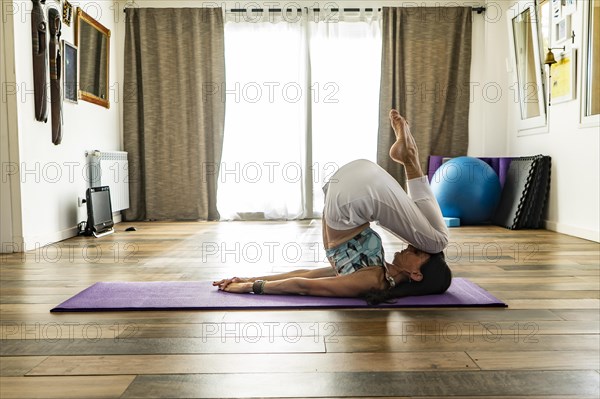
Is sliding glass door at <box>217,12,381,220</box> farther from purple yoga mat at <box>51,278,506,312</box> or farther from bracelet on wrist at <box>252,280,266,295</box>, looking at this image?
bracelet on wrist at <box>252,280,266,295</box>

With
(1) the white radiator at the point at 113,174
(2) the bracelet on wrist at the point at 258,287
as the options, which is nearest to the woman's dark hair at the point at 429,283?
(2) the bracelet on wrist at the point at 258,287

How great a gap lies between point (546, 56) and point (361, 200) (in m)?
3.70

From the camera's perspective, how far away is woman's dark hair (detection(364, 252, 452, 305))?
103 inches

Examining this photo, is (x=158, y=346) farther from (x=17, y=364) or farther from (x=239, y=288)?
(x=239, y=288)

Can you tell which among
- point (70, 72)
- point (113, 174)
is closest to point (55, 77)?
point (70, 72)

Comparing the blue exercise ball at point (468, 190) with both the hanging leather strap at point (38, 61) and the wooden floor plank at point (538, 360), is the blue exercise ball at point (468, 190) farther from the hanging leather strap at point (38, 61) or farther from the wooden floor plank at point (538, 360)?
the wooden floor plank at point (538, 360)

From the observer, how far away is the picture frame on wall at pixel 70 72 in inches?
200

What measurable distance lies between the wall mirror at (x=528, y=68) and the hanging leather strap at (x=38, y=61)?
4.46 m

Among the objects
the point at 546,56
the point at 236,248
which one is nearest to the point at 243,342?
the point at 236,248

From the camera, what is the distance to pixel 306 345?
202 centimetres

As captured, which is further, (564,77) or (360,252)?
(564,77)

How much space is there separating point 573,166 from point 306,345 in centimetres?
391

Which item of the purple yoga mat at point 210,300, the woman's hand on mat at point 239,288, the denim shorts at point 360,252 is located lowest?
the purple yoga mat at point 210,300

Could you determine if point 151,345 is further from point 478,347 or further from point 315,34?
point 315,34
